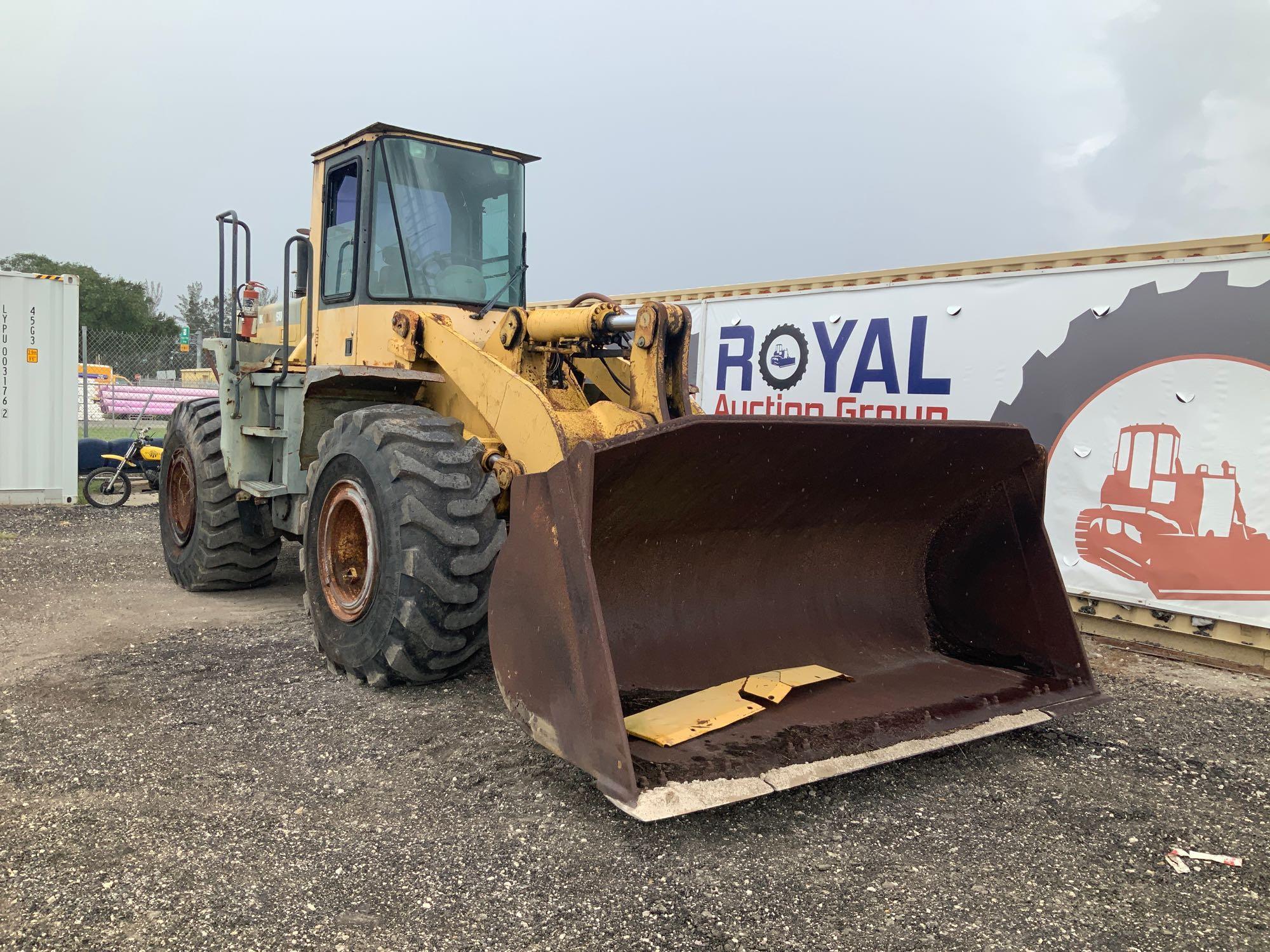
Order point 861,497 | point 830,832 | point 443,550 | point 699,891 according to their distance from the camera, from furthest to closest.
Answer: point 861,497, point 443,550, point 830,832, point 699,891

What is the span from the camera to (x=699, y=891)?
2820 millimetres

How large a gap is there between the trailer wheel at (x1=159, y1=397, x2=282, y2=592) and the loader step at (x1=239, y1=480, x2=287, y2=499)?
0.34 meters

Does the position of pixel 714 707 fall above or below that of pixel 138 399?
below

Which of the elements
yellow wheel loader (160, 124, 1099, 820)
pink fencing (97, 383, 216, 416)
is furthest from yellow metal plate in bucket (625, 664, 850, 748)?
pink fencing (97, 383, 216, 416)

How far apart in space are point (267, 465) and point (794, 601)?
3.79 metres

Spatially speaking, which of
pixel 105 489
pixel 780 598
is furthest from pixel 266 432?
pixel 105 489

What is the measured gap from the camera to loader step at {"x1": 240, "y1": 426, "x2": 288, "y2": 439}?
5.97 metres

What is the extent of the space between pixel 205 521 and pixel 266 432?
0.94 meters


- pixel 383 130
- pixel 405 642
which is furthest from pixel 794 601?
pixel 383 130

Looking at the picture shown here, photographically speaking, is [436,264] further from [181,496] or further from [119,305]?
[119,305]

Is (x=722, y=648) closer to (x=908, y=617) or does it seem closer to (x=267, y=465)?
(x=908, y=617)

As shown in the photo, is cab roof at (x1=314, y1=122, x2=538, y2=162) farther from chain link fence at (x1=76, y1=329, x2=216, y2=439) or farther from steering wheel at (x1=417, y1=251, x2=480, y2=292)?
chain link fence at (x1=76, y1=329, x2=216, y2=439)

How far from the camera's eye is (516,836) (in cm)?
312

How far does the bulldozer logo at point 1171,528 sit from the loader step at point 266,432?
5625 millimetres
